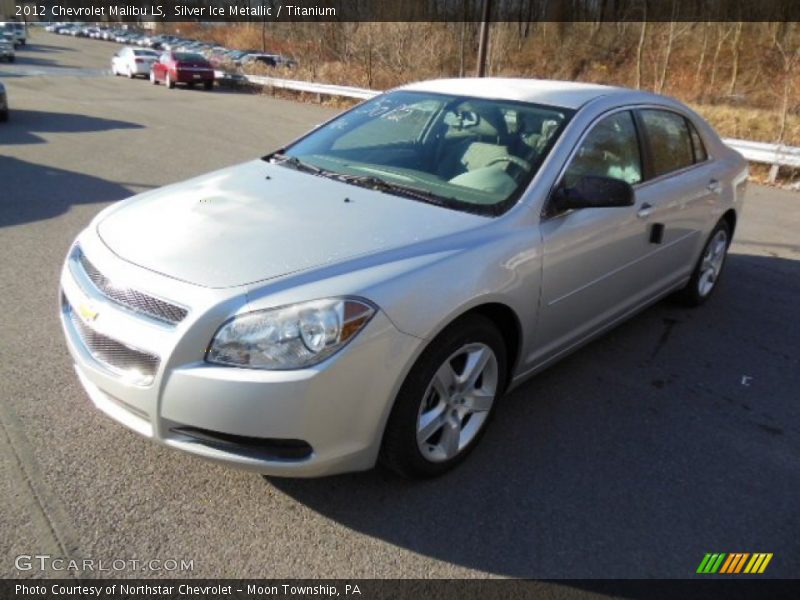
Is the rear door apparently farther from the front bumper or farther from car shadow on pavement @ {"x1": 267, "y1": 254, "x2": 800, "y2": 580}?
the front bumper

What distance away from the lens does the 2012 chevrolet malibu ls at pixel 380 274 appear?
221 cm

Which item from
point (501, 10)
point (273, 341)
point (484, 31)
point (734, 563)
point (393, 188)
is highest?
point (501, 10)

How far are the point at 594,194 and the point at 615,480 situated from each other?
1.34 meters

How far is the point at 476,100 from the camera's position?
3658 mm

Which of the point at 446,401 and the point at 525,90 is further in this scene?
the point at 525,90

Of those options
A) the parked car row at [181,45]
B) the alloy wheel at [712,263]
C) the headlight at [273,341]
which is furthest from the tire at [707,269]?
the parked car row at [181,45]

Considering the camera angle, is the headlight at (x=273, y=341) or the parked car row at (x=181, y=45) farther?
the parked car row at (x=181, y=45)

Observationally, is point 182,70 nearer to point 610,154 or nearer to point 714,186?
point 714,186

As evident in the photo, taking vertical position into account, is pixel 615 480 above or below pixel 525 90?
below

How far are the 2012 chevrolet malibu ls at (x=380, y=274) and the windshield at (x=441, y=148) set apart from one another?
0.04ft

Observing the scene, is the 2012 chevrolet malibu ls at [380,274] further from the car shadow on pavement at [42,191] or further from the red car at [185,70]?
the red car at [185,70]

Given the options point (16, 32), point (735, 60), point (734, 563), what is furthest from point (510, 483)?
point (16, 32)

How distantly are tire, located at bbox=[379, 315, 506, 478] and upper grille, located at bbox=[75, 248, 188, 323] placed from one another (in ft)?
2.93

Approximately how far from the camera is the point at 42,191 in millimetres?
7578
